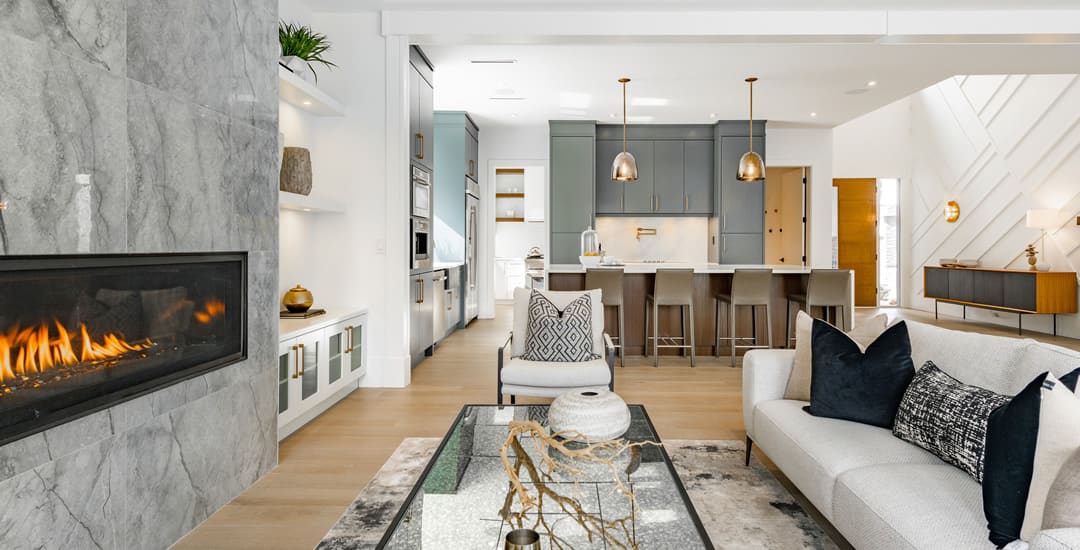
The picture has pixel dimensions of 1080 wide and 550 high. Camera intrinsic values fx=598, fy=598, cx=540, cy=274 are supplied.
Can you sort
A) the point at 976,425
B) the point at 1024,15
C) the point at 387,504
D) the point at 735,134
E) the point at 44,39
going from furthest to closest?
the point at 735,134, the point at 1024,15, the point at 387,504, the point at 976,425, the point at 44,39

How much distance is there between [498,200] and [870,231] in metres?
6.55

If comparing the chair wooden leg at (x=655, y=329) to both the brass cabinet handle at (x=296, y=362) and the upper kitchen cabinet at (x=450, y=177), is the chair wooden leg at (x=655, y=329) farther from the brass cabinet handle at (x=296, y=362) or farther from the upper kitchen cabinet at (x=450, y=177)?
the brass cabinet handle at (x=296, y=362)

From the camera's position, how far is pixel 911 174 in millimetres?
10211

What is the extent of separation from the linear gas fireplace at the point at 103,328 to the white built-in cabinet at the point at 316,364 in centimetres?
65

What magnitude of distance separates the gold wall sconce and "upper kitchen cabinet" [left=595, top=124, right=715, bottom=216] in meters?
3.79

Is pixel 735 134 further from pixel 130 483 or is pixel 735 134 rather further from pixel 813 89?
pixel 130 483

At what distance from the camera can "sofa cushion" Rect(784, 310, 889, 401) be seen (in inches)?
103

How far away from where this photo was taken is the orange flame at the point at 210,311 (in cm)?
239

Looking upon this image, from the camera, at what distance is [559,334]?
371cm

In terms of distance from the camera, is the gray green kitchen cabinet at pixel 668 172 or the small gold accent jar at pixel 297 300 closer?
the small gold accent jar at pixel 297 300

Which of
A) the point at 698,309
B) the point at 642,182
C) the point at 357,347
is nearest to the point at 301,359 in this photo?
the point at 357,347

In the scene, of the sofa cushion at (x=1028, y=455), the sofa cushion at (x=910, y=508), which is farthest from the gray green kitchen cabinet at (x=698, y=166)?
the sofa cushion at (x=1028, y=455)

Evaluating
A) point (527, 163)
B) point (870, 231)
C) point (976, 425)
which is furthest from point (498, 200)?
point (976, 425)

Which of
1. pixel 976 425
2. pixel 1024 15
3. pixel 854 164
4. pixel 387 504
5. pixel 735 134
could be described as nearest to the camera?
pixel 976 425
